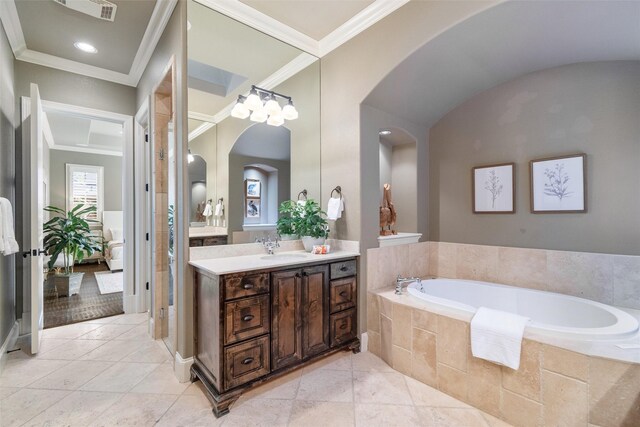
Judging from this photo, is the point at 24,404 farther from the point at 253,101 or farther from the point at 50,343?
the point at 253,101

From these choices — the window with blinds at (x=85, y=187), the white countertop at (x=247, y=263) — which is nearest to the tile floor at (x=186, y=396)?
the white countertop at (x=247, y=263)

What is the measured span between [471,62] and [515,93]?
639 mm

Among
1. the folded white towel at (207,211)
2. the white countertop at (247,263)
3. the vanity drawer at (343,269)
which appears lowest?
the vanity drawer at (343,269)

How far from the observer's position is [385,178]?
329 cm

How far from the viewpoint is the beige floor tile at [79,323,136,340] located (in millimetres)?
2777

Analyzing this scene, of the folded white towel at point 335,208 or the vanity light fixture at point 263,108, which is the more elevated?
the vanity light fixture at point 263,108

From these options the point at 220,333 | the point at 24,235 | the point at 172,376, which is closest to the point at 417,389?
the point at 220,333

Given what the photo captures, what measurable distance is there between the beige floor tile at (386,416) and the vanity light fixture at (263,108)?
93.9 inches

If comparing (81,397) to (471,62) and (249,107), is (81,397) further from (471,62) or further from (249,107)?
(471,62)

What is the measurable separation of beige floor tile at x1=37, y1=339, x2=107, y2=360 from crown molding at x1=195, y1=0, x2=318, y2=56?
3.01m

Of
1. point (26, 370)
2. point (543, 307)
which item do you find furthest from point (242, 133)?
point (543, 307)

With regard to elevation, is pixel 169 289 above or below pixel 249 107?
below

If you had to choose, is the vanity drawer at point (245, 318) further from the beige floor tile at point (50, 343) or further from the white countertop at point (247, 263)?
the beige floor tile at point (50, 343)

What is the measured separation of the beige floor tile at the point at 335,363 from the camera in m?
2.24
